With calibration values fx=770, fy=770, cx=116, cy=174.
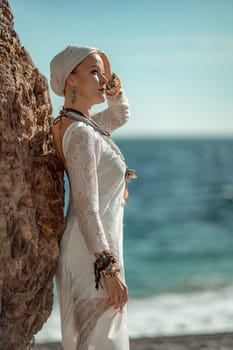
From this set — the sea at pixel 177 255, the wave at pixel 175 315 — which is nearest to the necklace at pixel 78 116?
the wave at pixel 175 315

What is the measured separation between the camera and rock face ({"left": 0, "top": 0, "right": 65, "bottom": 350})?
9.67 feet

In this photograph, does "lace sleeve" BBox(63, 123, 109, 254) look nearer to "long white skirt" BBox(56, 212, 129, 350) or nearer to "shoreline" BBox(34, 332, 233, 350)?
"long white skirt" BBox(56, 212, 129, 350)

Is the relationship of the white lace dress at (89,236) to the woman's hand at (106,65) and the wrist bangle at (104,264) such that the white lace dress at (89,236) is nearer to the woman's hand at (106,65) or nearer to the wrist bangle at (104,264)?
the wrist bangle at (104,264)

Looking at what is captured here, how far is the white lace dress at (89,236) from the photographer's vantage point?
2945 mm

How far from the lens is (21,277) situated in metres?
3.02

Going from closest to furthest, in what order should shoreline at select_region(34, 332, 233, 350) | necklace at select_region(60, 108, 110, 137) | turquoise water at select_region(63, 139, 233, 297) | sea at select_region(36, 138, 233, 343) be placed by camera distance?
necklace at select_region(60, 108, 110, 137) < shoreline at select_region(34, 332, 233, 350) < sea at select_region(36, 138, 233, 343) < turquoise water at select_region(63, 139, 233, 297)

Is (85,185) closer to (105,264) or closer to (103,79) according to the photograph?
(105,264)

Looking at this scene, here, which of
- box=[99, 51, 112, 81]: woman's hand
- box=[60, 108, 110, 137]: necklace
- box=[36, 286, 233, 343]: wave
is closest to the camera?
box=[60, 108, 110, 137]: necklace

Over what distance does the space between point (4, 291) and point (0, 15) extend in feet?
3.61

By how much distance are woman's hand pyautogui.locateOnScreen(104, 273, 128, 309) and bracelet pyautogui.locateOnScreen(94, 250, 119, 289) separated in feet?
0.10

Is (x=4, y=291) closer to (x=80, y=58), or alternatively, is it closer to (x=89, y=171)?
(x=89, y=171)

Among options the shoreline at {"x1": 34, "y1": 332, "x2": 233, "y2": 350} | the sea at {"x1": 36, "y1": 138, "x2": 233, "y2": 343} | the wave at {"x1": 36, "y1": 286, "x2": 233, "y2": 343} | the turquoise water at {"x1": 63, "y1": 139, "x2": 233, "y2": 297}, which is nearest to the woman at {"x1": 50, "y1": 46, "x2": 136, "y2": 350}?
the shoreline at {"x1": 34, "y1": 332, "x2": 233, "y2": 350}

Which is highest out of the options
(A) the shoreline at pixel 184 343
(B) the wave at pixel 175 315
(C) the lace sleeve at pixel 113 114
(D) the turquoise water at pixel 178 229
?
(C) the lace sleeve at pixel 113 114

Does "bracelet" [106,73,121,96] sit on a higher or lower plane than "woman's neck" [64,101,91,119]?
higher
